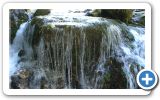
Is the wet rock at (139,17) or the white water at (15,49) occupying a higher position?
the wet rock at (139,17)

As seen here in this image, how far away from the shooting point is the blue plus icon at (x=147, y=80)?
7.41ft

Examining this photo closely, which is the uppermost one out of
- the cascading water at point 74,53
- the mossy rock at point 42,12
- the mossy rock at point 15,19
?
the mossy rock at point 42,12

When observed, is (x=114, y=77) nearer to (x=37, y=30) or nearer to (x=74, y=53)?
(x=74, y=53)

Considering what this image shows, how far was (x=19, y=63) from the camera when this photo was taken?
7.56ft

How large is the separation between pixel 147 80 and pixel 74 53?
1.09ft

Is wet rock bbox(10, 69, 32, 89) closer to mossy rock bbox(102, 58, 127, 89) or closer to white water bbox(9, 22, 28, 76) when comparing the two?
white water bbox(9, 22, 28, 76)

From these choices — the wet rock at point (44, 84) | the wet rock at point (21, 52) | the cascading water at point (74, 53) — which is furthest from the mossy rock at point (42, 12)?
the wet rock at point (44, 84)

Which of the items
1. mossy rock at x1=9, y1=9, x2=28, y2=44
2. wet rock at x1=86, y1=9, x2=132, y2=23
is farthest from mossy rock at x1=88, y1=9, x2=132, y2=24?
mossy rock at x1=9, y1=9, x2=28, y2=44

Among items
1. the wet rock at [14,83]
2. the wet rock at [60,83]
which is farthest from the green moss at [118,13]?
the wet rock at [14,83]

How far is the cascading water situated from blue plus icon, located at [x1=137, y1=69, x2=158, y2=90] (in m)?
0.04

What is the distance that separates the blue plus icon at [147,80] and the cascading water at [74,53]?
1.4 inches

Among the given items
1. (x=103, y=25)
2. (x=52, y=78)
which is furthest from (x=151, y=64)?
(x=52, y=78)

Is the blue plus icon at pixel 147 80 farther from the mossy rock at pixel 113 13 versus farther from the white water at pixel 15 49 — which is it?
the white water at pixel 15 49

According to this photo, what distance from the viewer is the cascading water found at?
2.30 m
